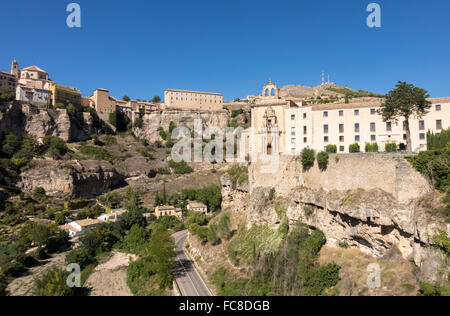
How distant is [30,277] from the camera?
28.0 metres

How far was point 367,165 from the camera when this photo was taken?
19328 mm

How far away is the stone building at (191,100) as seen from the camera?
8269 centimetres

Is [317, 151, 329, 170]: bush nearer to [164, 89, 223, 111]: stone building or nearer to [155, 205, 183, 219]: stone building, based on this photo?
[155, 205, 183, 219]: stone building

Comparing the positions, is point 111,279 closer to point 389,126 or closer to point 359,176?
point 359,176

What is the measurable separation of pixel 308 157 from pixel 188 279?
47.2 feet

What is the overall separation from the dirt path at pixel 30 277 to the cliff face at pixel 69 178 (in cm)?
1777

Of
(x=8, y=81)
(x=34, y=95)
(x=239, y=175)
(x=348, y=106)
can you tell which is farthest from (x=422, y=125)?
(x=8, y=81)

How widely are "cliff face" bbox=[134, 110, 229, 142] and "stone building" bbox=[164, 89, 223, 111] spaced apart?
337cm

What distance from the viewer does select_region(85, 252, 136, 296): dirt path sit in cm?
2513

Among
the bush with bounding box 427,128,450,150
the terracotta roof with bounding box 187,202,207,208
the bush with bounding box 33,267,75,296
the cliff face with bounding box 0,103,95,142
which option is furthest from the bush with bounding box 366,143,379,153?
the cliff face with bounding box 0,103,95,142

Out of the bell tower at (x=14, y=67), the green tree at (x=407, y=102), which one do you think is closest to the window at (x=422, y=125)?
the green tree at (x=407, y=102)

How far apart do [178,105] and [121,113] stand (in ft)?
50.7
